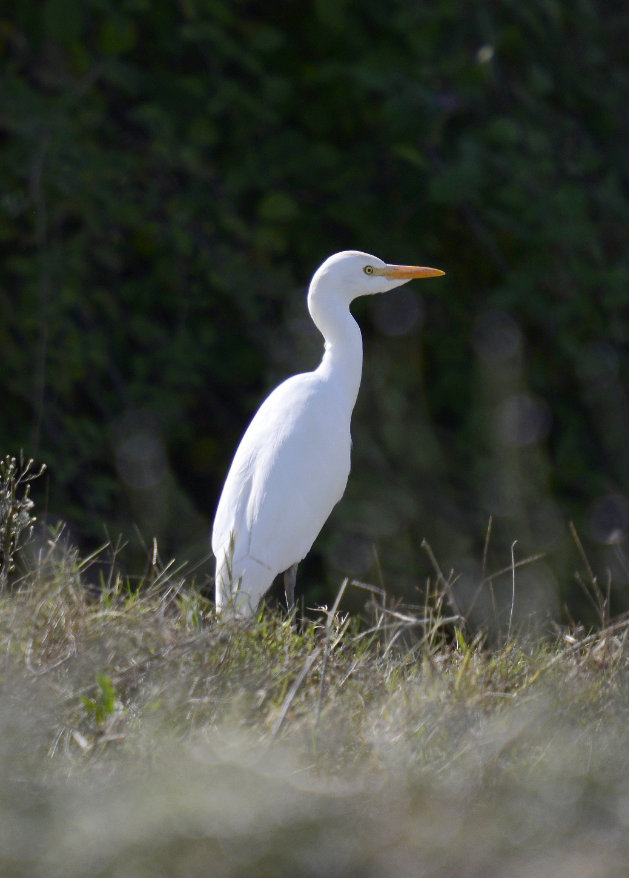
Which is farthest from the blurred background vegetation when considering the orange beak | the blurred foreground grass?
the blurred foreground grass

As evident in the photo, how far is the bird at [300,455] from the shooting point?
→ 338cm

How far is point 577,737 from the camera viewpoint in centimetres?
202

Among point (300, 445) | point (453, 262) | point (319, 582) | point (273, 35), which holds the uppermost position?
point (273, 35)

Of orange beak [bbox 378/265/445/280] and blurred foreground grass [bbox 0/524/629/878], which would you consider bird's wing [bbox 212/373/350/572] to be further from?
blurred foreground grass [bbox 0/524/629/878]

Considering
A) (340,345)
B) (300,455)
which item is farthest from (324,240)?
(300,455)

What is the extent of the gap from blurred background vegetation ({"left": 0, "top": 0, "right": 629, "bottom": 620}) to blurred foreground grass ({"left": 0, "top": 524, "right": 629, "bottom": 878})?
7.55 feet

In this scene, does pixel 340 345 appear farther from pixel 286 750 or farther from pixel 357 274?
pixel 286 750

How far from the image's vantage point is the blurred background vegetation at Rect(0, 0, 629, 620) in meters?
4.86

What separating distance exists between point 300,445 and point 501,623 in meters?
0.94

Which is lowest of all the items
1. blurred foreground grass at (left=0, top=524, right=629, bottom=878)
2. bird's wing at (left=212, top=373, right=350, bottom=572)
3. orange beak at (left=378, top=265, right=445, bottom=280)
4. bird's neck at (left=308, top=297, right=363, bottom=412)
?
blurred foreground grass at (left=0, top=524, right=629, bottom=878)

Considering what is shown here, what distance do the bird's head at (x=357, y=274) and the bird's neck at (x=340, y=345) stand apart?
0.05 m

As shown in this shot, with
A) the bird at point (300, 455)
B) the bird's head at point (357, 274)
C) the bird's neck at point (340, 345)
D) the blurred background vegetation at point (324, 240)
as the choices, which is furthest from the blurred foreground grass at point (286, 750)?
the blurred background vegetation at point (324, 240)

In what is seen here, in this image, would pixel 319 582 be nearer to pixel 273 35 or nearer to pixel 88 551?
pixel 88 551

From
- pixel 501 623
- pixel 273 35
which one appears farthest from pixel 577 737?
pixel 273 35
